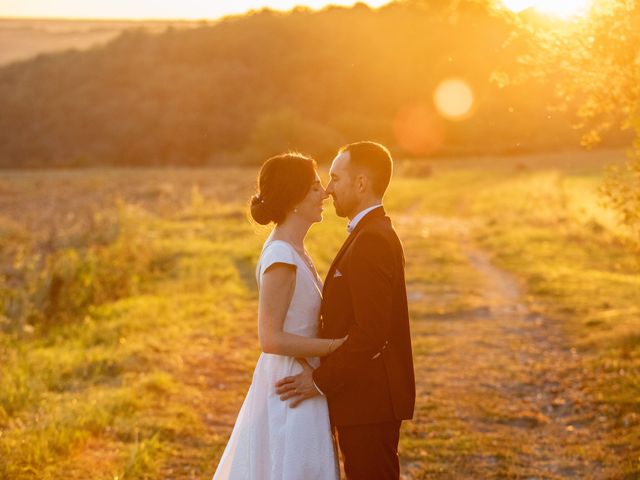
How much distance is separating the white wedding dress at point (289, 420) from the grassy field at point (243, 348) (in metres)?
2.75

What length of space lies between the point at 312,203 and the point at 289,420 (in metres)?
1.04

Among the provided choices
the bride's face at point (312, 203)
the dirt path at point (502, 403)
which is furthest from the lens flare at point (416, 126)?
the bride's face at point (312, 203)

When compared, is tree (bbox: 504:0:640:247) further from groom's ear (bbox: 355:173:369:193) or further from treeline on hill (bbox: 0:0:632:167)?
treeline on hill (bbox: 0:0:632:167)

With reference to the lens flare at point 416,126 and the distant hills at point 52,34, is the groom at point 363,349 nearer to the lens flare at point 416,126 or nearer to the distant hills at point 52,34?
the lens flare at point 416,126

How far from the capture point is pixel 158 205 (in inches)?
1339

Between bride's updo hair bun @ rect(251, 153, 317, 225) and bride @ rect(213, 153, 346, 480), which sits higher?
bride's updo hair bun @ rect(251, 153, 317, 225)

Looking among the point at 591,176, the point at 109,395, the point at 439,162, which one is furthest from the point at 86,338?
the point at 439,162

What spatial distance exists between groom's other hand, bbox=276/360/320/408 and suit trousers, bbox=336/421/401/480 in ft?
0.78

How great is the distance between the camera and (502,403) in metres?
8.93

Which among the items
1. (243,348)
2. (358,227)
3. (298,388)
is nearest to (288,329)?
(298,388)

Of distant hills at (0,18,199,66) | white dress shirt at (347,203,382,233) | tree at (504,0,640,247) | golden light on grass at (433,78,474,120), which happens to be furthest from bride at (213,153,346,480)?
distant hills at (0,18,199,66)

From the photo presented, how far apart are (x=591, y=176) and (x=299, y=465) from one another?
50.3m

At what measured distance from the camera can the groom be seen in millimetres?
3818

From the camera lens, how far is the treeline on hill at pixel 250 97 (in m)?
78.8
